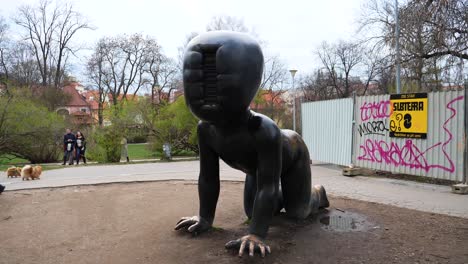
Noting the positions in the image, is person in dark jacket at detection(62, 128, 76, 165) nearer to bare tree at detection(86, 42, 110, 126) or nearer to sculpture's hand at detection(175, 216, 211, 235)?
sculpture's hand at detection(175, 216, 211, 235)

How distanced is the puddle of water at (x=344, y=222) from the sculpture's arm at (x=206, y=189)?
1.43 m

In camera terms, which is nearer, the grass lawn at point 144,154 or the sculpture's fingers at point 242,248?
the sculpture's fingers at point 242,248

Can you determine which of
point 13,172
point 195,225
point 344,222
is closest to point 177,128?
point 13,172

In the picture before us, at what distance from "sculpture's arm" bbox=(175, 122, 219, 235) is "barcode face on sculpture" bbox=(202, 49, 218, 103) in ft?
3.00

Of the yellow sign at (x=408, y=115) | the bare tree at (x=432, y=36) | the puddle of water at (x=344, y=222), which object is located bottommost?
the puddle of water at (x=344, y=222)

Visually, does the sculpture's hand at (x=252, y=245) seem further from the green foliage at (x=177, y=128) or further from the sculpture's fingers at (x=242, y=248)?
the green foliage at (x=177, y=128)

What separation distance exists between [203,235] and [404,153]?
6.39 m

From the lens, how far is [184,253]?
4031 millimetres

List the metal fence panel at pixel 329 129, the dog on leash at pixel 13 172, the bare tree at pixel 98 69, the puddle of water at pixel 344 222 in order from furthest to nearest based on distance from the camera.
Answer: the bare tree at pixel 98 69
the dog on leash at pixel 13 172
the metal fence panel at pixel 329 129
the puddle of water at pixel 344 222

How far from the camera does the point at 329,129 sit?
463 inches

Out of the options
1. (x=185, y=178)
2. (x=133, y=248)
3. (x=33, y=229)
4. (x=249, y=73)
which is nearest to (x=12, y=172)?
(x=185, y=178)

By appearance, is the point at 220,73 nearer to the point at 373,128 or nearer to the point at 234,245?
the point at 234,245

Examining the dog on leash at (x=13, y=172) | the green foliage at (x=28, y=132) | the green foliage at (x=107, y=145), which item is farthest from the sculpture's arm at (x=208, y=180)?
the green foliage at (x=28, y=132)

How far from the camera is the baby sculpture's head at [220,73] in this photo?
11.0 ft
